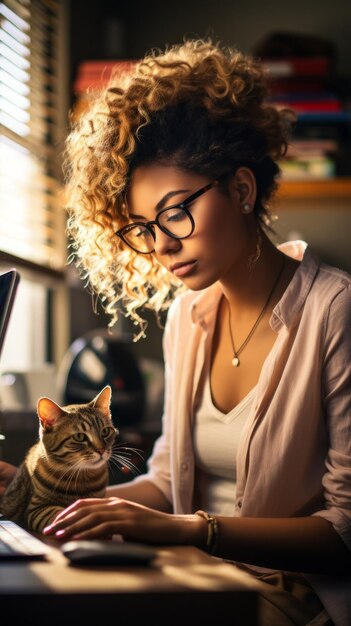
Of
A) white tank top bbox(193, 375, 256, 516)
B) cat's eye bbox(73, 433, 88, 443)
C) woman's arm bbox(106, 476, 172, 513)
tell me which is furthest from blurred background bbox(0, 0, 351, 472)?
cat's eye bbox(73, 433, 88, 443)

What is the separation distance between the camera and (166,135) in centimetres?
133

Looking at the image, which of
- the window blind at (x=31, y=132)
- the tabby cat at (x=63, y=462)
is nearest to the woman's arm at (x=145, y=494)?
the tabby cat at (x=63, y=462)

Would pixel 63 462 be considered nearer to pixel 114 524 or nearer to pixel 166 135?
pixel 114 524

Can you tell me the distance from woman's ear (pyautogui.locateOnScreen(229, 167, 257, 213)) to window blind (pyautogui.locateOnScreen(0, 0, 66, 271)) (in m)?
0.99

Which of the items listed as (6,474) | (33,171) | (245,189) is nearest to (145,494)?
(6,474)

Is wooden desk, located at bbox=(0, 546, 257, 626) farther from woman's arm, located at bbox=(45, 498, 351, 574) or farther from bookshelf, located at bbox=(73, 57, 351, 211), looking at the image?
bookshelf, located at bbox=(73, 57, 351, 211)

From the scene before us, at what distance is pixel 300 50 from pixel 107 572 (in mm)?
2644

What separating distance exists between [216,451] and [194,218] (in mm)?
400

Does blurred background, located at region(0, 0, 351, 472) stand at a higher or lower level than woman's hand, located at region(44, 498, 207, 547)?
higher

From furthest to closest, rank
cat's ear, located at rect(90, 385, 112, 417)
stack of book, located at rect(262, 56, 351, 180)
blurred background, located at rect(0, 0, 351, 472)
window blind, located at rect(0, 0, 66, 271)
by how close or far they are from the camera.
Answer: stack of book, located at rect(262, 56, 351, 180) < window blind, located at rect(0, 0, 66, 271) < blurred background, located at rect(0, 0, 351, 472) < cat's ear, located at rect(90, 385, 112, 417)

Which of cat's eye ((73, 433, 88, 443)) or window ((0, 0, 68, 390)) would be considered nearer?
cat's eye ((73, 433, 88, 443))

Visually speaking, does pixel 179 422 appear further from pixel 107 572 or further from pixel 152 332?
pixel 152 332

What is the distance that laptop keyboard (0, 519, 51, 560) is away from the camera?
0.81 meters

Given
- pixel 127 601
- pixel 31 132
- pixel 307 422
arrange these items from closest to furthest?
pixel 127 601
pixel 307 422
pixel 31 132
